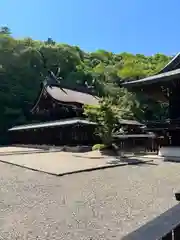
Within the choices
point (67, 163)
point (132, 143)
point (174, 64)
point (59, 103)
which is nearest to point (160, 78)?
point (174, 64)

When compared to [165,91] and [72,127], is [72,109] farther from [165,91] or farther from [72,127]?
[165,91]

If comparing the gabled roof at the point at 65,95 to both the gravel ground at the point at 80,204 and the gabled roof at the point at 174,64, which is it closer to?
the gabled roof at the point at 174,64

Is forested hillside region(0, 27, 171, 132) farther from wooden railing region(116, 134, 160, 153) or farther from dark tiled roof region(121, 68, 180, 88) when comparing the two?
dark tiled roof region(121, 68, 180, 88)

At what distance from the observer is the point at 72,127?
2114 cm

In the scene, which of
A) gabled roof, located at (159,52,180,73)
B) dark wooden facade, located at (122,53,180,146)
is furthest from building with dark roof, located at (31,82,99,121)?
gabled roof, located at (159,52,180,73)

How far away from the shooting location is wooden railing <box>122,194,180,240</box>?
117cm

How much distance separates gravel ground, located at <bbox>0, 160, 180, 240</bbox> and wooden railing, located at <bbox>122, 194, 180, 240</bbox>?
6.91ft

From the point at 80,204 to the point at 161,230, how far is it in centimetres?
383

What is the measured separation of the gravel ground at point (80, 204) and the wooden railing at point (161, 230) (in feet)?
6.91

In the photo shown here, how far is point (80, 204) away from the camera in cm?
488

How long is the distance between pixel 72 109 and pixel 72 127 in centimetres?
339

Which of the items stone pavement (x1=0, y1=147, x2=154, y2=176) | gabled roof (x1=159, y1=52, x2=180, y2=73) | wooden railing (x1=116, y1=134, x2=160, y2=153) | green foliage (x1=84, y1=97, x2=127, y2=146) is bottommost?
stone pavement (x1=0, y1=147, x2=154, y2=176)

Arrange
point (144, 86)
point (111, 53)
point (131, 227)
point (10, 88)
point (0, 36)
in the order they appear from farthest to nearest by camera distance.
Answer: point (111, 53), point (0, 36), point (10, 88), point (144, 86), point (131, 227)

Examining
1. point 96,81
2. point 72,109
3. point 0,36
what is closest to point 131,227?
point 72,109
